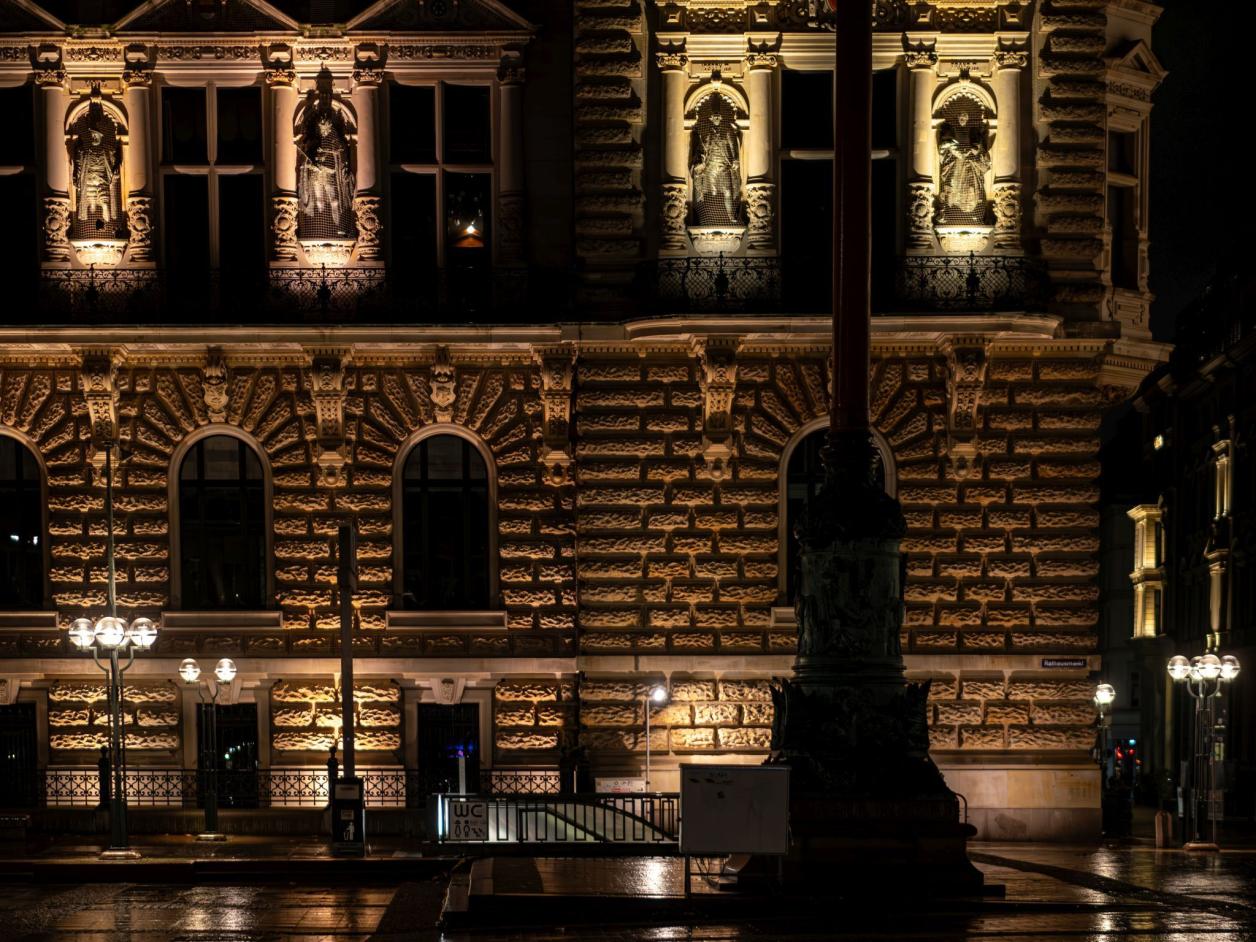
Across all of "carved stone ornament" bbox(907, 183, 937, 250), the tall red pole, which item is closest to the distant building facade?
"carved stone ornament" bbox(907, 183, 937, 250)

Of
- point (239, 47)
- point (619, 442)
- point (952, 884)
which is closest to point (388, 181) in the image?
point (239, 47)

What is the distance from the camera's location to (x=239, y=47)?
34.2 metres

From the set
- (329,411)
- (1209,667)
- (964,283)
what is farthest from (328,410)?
(1209,667)

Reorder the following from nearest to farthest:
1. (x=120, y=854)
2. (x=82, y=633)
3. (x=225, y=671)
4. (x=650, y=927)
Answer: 1. (x=650, y=927)
2. (x=120, y=854)
3. (x=82, y=633)
4. (x=225, y=671)

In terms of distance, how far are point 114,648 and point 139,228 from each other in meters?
8.40

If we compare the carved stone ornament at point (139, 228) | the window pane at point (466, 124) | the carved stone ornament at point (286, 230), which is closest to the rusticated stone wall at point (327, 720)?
the carved stone ornament at point (286, 230)

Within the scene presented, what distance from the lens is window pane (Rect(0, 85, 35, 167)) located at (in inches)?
1362

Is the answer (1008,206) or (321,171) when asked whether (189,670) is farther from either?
(1008,206)

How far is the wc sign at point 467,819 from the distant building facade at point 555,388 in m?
6.11

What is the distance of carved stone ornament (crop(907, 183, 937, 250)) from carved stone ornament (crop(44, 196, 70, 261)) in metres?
15.0

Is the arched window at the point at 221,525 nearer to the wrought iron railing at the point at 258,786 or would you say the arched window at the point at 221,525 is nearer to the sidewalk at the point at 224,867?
the wrought iron railing at the point at 258,786

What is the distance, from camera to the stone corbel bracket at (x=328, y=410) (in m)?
33.8

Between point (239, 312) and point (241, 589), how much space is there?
4959mm

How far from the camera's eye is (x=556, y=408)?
33938 mm
